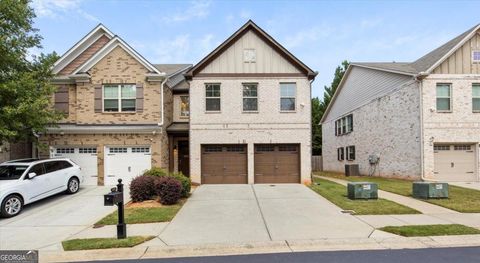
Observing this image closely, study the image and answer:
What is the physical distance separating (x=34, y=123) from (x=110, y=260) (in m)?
10.3

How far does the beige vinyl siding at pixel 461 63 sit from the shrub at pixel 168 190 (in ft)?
52.6

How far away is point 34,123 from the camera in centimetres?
1428

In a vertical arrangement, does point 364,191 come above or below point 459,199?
above

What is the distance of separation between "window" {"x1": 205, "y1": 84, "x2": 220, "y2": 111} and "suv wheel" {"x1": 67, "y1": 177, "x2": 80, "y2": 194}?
7410mm

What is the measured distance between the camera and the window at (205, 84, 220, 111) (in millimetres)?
18203

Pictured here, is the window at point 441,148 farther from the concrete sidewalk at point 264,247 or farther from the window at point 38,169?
the window at point 38,169

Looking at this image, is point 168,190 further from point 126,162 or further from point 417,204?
point 417,204

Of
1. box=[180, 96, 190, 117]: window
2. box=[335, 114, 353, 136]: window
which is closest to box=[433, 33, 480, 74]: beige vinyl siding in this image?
box=[335, 114, 353, 136]: window

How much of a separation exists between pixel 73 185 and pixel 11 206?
11.9ft

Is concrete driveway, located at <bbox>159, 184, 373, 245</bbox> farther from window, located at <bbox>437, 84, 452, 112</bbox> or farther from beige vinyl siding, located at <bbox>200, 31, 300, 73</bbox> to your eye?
window, located at <bbox>437, 84, 452, 112</bbox>

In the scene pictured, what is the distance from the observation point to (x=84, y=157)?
698 inches

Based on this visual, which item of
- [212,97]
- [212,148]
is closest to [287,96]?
[212,97]

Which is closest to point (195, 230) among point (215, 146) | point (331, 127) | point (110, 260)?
point (110, 260)

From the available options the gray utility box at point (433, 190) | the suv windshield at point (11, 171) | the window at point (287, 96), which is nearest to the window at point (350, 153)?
the window at point (287, 96)
